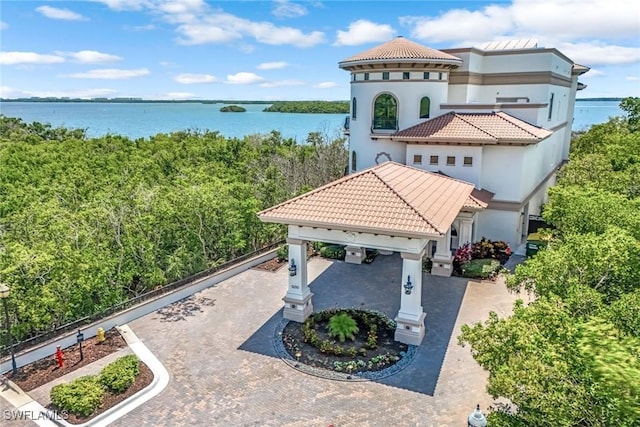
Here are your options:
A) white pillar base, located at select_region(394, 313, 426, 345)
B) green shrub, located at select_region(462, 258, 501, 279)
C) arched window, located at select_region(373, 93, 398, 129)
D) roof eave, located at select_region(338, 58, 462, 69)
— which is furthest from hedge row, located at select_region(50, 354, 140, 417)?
roof eave, located at select_region(338, 58, 462, 69)

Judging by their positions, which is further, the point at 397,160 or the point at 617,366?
the point at 397,160

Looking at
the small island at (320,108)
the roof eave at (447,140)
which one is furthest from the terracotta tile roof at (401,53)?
the small island at (320,108)

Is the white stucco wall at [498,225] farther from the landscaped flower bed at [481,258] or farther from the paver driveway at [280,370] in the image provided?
the paver driveway at [280,370]

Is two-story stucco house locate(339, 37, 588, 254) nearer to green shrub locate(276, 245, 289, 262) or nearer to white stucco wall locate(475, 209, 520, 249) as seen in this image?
white stucco wall locate(475, 209, 520, 249)

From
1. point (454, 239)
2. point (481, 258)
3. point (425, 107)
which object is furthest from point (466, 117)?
point (481, 258)

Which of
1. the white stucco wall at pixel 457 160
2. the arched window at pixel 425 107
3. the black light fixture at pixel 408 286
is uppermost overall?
the arched window at pixel 425 107

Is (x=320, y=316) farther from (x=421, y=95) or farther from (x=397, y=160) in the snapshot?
(x=421, y=95)

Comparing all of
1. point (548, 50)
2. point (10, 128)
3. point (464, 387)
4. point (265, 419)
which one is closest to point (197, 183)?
point (265, 419)

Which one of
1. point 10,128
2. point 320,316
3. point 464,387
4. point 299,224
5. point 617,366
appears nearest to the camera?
point 617,366
